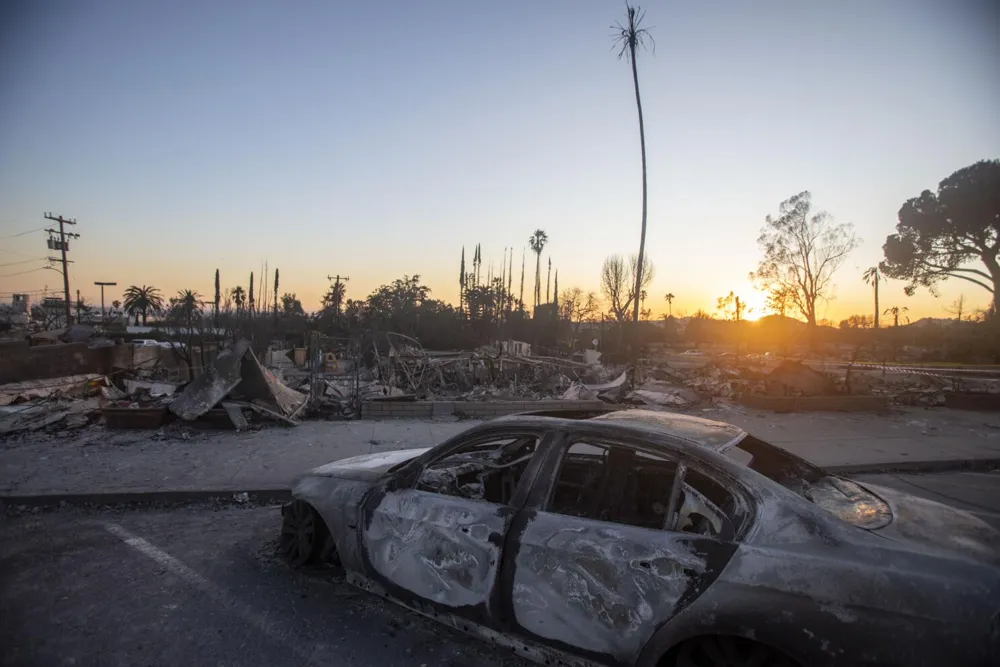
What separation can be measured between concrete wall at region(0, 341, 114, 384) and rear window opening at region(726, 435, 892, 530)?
18366mm

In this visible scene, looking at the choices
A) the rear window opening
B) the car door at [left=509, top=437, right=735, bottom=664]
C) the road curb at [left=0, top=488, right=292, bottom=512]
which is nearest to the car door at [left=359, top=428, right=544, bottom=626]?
the car door at [left=509, top=437, right=735, bottom=664]

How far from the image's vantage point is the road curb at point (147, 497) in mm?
5227

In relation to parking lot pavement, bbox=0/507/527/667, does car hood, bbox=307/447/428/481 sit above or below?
above

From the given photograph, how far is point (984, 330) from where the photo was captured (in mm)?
28203

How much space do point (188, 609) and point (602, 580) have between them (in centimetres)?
270

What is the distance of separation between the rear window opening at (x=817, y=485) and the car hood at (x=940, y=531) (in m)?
0.06

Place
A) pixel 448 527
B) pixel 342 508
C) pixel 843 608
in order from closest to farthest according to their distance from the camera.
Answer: pixel 843 608
pixel 448 527
pixel 342 508

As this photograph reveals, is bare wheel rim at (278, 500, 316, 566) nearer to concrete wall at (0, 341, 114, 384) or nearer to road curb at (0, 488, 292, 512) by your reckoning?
road curb at (0, 488, 292, 512)

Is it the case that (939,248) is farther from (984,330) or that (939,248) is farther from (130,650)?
(130,650)

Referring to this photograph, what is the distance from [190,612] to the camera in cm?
324

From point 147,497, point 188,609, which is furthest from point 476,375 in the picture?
point 188,609

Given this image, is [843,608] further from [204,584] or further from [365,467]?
[204,584]

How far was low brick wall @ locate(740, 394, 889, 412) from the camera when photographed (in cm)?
1198

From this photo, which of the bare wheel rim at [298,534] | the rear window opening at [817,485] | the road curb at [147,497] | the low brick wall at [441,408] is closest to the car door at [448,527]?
the bare wheel rim at [298,534]
